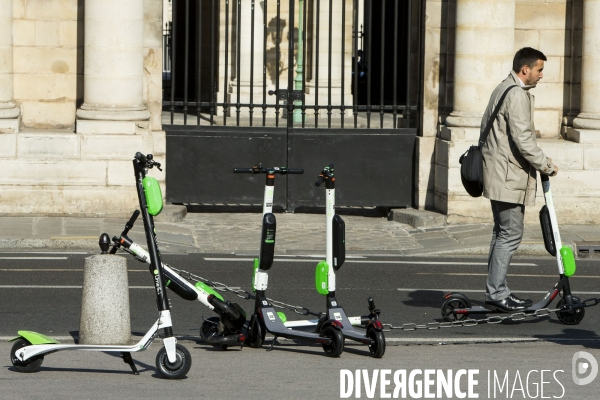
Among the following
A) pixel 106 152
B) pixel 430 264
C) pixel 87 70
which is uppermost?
pixel 87 70

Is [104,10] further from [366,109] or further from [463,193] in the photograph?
[463,193]

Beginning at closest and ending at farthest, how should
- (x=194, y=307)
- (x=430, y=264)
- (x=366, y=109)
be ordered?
(x=194, y=307)
(x=430, y=264)
(x=366, y=109)

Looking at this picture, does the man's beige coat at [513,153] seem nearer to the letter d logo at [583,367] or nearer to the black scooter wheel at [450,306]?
the black scooter wheel at [450,306]

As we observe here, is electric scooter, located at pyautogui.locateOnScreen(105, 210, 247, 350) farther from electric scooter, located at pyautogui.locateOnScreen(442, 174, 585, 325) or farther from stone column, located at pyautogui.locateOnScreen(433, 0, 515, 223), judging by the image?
stone column, located at pyautogui.locateOnScreen(433, 0, 515, 223)

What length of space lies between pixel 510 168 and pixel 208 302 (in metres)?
2.82

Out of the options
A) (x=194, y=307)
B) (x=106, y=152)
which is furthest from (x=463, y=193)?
(x=194, y=307)

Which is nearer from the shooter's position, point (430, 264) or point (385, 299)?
point (385, 299)

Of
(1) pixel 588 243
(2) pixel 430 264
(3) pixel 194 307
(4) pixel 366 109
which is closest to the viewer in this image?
(3) pixel 194 307

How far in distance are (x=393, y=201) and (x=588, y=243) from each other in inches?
125

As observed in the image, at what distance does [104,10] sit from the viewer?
14602 millimetres

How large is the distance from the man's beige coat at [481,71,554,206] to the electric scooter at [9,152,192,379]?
3.03m

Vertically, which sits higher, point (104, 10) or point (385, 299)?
point (104, 10)

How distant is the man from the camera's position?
885 cm

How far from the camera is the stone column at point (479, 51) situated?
1499 centimetres
